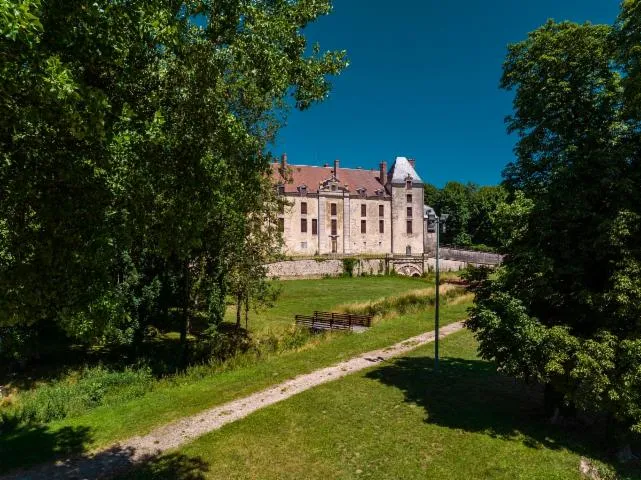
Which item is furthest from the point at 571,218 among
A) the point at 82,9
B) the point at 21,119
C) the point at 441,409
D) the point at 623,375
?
the point at 21,119

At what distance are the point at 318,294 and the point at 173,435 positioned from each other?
2937 cm

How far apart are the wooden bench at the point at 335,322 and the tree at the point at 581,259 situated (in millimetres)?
12680

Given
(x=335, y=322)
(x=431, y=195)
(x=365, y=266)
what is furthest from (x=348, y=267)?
(x=431, y=195)

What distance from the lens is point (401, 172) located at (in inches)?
2457

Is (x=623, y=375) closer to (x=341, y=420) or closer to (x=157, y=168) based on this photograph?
(x=341, y=420)

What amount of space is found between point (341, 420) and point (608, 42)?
12.3 metres

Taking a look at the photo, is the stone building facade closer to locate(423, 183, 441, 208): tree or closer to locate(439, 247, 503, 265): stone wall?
locate(439, 247, 503, 265): stone wall

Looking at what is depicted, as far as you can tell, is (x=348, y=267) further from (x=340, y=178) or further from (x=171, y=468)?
(x=171, y=468)

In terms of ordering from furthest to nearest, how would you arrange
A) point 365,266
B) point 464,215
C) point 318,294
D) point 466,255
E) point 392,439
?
point 464,215 < point 466,255 < point 365,266 < point 318,294 < point 392,439

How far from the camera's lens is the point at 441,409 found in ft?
37.6

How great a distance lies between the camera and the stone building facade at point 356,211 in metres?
58.1

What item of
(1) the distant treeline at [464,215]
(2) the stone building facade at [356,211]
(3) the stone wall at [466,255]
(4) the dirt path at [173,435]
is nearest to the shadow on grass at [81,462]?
(4) the dirt path at [173,435]

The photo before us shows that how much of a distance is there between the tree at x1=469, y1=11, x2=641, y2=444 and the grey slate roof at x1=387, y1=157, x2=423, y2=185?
50.0m

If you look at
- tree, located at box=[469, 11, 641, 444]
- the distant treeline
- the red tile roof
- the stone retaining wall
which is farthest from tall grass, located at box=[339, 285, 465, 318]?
the distant treeline
